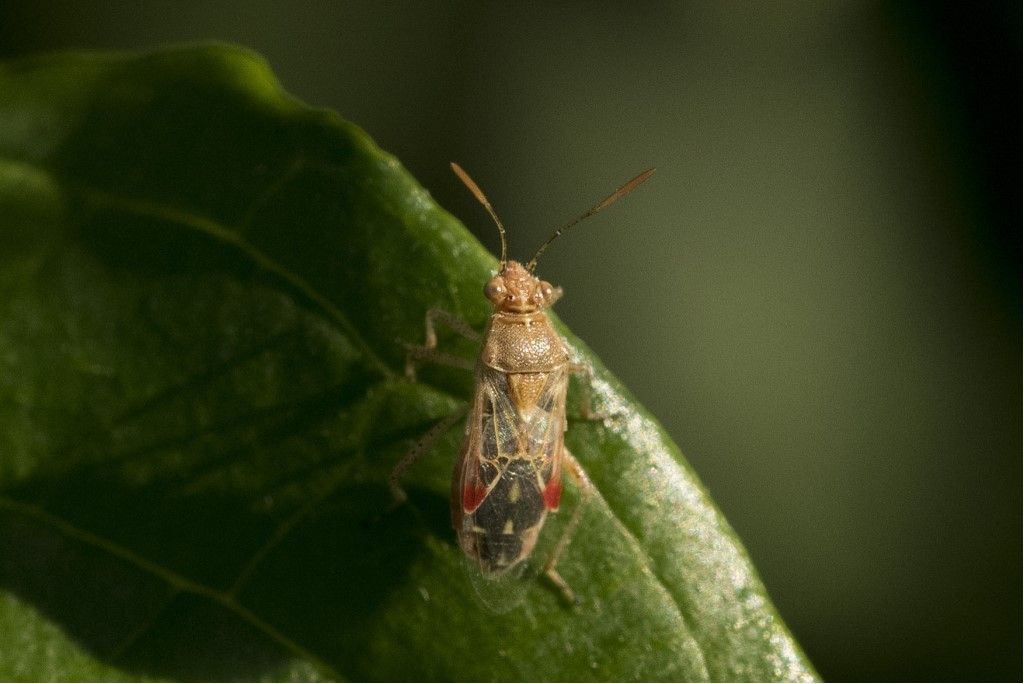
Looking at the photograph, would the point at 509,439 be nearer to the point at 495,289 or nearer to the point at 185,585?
the point at 495,289

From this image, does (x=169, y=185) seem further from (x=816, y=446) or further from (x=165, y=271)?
(x=816, y=446)

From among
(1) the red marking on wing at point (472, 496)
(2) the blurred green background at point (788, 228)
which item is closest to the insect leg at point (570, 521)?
(1) the red marking on wing at point (472, 496)

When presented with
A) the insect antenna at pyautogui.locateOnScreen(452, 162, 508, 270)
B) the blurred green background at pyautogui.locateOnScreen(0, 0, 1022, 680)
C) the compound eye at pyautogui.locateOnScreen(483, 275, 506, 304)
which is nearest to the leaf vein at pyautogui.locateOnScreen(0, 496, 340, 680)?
the compound eye at pyautogui.locateOnScreen(483, 275, 506, 304)

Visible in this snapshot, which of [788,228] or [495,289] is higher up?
[788,228]

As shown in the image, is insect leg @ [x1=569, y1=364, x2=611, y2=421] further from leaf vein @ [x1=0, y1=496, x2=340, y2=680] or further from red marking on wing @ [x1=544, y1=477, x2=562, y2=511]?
leaf vein @ [x1=0, y1=496, x2=340, y2=680]

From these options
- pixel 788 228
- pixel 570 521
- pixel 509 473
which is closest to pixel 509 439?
pixel 509 473
